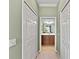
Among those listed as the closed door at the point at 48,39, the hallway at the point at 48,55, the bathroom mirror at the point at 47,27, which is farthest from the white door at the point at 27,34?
the bathroom mirror at the point at 47,27

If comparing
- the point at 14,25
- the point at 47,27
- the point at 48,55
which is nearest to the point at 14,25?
the point at 14,25

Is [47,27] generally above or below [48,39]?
above

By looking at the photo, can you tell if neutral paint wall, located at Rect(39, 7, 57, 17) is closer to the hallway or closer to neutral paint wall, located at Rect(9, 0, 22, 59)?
the hallway

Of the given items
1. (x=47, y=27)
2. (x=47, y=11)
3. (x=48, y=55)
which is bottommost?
(x=48, y=55)

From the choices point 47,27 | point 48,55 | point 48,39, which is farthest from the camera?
point 47,27

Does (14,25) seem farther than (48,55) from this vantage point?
No

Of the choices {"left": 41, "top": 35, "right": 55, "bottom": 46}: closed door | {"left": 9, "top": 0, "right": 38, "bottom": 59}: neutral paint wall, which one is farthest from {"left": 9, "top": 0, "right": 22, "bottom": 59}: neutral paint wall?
{"left": 41, "top": 35, "right": 55, "bottom": 46}: closed door

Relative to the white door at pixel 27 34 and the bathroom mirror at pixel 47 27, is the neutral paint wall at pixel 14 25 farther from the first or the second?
the bathroom mirror at pixel 47 27

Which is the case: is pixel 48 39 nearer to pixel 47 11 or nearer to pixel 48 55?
pixel 47 11

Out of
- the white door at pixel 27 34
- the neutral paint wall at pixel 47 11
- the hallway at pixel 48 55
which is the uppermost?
the neutral paint wall at pixel 47 11
